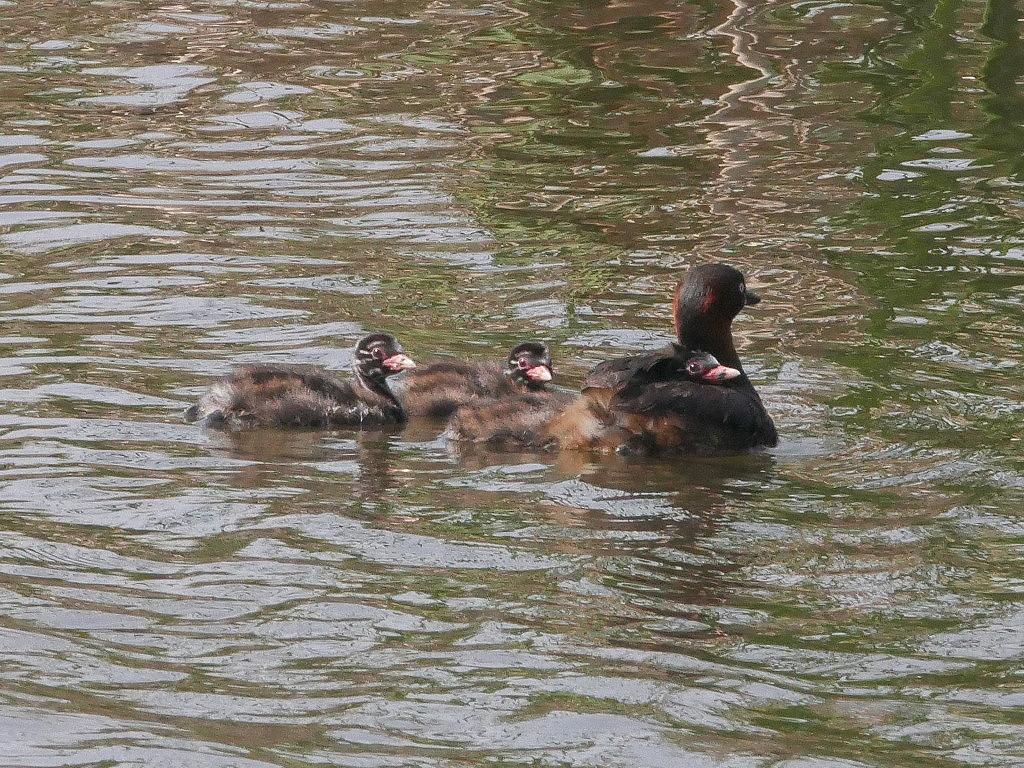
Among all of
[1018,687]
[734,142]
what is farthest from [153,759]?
[734,142]

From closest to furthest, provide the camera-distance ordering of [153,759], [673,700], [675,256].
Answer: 1. [153,759]
2. [673,700]
3. [675,256]

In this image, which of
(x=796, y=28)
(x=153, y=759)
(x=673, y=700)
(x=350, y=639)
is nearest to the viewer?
(x=153, y=759)

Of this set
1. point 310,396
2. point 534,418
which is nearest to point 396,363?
point 310,396

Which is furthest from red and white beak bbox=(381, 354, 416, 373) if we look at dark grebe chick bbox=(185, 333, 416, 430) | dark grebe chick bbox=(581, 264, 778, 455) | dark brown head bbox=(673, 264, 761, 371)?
dark brown head bbox=(673, 264, 761, 371)

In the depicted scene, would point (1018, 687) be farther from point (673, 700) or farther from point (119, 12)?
point (119, 12)

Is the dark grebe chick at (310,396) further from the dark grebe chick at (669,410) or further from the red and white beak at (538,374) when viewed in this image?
the dark grebe chick at (669,410)

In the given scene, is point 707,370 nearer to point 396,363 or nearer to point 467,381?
point 467,381

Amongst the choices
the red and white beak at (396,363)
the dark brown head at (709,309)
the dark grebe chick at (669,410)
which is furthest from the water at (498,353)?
the dark brown head at (709,309)

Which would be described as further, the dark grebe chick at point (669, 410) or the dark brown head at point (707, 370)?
the dark brown head at point (707, 370)

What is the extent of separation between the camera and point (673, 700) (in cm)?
562

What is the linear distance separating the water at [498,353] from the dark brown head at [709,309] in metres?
0.42

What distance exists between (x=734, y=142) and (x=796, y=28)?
277cm

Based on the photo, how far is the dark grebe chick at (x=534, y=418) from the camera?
8.59 metres

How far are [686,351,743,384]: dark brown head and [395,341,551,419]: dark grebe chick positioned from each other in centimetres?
63
